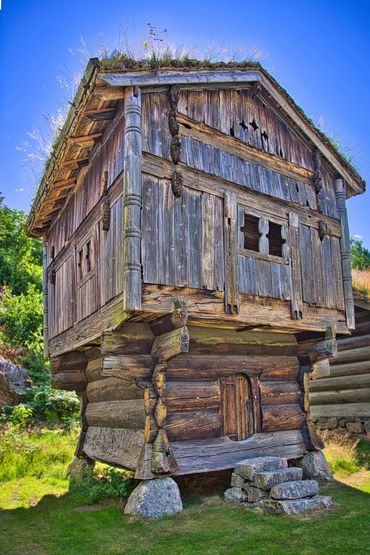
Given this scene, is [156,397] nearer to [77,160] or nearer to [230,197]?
[230,197]

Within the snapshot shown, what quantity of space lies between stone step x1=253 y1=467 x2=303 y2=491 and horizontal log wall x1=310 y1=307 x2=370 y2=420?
552 centimetres

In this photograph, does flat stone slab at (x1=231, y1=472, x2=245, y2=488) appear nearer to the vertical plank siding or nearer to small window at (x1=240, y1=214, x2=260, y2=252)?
the vertical plank siding

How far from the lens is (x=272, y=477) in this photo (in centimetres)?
827

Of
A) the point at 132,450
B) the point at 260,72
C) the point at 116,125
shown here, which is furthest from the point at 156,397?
the point at 260,72

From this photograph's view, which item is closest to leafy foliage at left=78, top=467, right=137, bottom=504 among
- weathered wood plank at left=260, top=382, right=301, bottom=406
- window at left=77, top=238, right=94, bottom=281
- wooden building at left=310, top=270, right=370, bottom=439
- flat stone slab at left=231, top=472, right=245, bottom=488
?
flat stone slab at left=231, top=472, right=245, bottom=488

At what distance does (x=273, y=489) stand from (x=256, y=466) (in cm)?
59

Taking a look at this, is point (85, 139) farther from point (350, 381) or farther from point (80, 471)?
point (350, 381)

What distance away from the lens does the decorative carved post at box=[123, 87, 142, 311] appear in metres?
7.52

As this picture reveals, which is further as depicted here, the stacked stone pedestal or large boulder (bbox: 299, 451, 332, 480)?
large boulder (bbox: 299, 451, 332, 480)

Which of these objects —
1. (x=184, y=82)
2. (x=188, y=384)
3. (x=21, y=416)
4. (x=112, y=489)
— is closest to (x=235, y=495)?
(x=188, y=384)

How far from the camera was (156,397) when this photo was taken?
8516 mm

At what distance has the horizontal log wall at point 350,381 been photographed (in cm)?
1342

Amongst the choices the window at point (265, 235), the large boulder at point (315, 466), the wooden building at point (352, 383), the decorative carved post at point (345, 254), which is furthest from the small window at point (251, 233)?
the large boulder at point (315, 466)

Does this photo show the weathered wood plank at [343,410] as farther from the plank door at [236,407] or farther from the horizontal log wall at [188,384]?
the plank door at [236,407]
